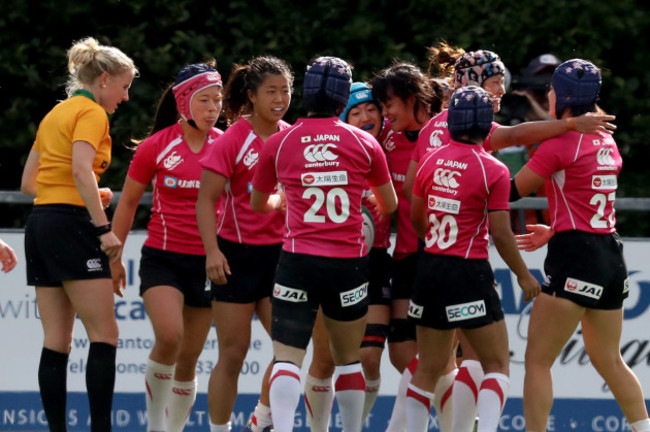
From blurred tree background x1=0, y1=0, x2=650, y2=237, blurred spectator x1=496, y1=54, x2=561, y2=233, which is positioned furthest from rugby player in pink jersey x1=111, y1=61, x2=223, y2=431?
blurred tree background x1=0, y1=0, x2=650, y2=237

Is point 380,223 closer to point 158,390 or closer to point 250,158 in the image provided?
point 250,158

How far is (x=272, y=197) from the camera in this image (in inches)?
287

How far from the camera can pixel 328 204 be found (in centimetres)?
686

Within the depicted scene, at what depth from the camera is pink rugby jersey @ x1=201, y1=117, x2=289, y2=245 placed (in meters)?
7.44

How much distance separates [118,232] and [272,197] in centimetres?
109

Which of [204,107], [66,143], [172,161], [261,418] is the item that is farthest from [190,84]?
[261,418]

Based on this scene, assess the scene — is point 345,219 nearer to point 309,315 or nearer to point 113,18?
point 309,315

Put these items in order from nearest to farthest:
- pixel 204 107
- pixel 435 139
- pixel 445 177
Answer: pixel 445 177 < pixel 435 139 < pixel 204 107

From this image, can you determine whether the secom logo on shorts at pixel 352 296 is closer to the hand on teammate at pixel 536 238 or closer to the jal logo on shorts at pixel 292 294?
the jal logo on shorts at pixel 292 294

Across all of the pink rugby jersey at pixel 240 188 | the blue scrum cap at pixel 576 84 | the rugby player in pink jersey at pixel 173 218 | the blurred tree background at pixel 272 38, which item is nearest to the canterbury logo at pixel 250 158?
the pink rugby jersey at pixel 240 188

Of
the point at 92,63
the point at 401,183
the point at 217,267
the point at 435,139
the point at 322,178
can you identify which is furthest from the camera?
the point at 401,183

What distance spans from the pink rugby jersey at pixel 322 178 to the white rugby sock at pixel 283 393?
23.3 inches

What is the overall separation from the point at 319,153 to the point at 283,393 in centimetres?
119

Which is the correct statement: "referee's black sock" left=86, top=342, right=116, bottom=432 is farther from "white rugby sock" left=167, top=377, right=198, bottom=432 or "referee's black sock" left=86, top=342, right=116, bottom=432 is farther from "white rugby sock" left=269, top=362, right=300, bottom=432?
"white rugby sock" left=269, top=362, right=300, bottom=432
